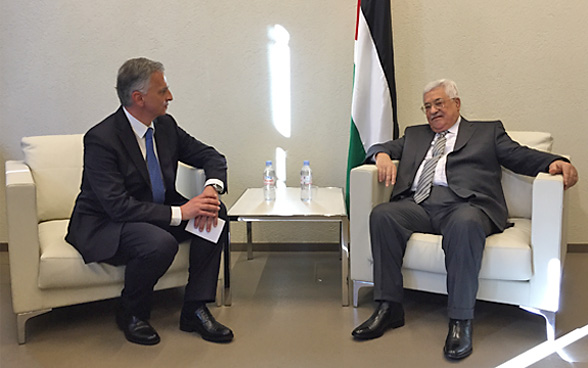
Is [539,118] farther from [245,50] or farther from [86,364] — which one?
[86,364]

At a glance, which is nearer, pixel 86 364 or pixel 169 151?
pixel 86 364

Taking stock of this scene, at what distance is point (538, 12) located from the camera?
3.64 meters

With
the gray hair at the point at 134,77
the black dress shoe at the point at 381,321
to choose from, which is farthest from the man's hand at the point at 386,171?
the gray hair at the point at 134,77

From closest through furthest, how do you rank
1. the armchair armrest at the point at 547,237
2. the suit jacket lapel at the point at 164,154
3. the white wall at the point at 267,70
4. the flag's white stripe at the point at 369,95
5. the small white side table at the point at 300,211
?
1. the armchair armrest at the point at 547,237
2. the suit jacket lapel at the point at 164,154
3. the small white side table at the point at 300,211
4. the flag's white stripe at the point at 369,95
5. the white wall at the point at 267,70

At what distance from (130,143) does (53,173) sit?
75 cm

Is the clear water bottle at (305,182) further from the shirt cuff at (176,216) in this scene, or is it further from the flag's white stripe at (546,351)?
the flag's white stripe at (546,351)

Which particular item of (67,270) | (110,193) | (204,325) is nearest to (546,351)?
(204,325)

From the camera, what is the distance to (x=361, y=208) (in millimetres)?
2803

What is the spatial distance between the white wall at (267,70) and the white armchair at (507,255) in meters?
1.11

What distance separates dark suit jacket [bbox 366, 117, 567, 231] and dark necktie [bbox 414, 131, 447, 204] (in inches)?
1.9

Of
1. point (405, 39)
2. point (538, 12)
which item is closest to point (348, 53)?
point (405, 39)

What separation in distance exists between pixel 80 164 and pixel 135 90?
30.8 inches

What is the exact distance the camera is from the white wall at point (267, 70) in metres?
3.68

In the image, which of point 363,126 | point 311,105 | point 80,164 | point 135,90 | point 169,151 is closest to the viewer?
point 135,90
